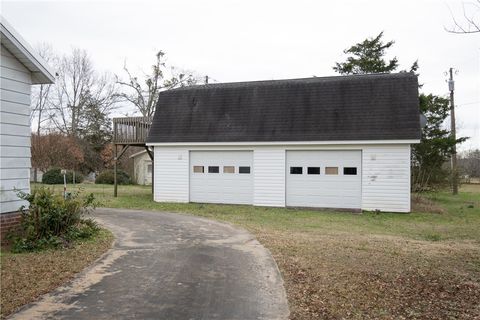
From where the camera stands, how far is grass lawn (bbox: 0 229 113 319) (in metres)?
5.17

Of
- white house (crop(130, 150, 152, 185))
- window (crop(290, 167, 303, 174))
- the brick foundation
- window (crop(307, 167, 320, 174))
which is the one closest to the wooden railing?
window (crop(290, 167, 303, 174))

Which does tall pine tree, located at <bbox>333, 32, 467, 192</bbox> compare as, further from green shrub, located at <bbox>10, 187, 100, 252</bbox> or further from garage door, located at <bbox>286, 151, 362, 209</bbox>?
green shrub, located at <bbox>10, 187, 100, 252</bbox>

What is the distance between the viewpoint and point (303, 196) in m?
16.4

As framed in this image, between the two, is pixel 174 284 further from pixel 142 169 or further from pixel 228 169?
pixel 142 169

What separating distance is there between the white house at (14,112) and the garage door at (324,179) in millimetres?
10253

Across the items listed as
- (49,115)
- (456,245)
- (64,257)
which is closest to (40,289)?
(64,257)

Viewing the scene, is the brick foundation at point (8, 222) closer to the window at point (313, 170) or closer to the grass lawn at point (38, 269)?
the grass lawn at point (38, 269)

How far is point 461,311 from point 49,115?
39.5m

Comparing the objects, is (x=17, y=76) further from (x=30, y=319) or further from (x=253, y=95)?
(x=253, y=95)

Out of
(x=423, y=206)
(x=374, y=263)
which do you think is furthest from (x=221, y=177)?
(x=374, y=263)

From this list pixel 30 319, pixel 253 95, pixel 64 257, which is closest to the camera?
pixel 30 319

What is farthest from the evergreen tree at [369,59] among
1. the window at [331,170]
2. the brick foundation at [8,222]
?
the brick foundation at [8,222]

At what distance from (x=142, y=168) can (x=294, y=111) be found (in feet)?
64.4

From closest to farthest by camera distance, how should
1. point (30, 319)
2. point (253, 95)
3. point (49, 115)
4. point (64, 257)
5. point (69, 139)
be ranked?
point (30, 319)
point (64, 257)
point (253, 95)
point (69, 139)
point (49, 115)
